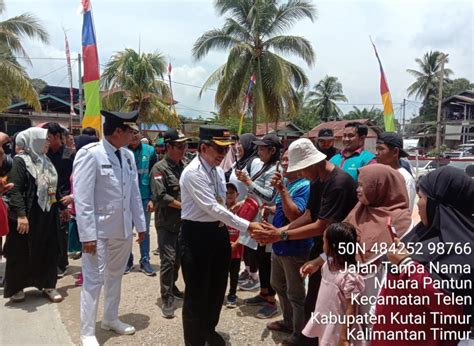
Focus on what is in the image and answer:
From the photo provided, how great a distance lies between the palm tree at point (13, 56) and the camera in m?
16.1

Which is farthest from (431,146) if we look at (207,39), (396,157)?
(396,157)

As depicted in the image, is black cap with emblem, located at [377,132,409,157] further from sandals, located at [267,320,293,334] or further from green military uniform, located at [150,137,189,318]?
green military uniform, located at [150,137,189,318]

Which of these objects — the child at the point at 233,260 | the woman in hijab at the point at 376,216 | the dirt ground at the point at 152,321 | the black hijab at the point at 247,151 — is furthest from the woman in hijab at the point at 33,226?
the woman in hijab at the point at 376,216

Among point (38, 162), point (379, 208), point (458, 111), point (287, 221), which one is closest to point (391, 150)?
point (287, 221)

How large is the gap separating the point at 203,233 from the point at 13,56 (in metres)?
18.0

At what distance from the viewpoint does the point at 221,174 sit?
133 inches

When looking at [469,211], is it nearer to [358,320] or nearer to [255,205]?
[358,320]

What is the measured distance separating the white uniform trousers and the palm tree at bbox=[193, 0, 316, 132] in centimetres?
1543

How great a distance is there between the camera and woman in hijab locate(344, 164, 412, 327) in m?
2.35

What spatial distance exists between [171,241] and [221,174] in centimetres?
120

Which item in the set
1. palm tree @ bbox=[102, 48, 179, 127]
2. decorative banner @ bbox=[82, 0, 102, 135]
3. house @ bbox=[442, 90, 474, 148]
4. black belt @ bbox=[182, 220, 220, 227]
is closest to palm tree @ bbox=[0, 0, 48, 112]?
palm tree @ bbox=[102, 48, 179, 127]

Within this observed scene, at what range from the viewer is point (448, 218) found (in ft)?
6.22

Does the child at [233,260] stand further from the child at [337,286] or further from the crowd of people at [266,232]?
the child at [337,286]

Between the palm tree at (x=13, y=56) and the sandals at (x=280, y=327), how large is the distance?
16.8 m
